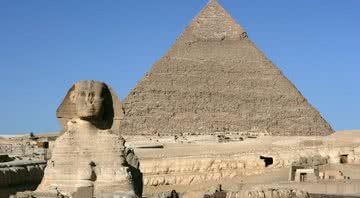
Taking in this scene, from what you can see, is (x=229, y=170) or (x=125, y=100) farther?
(x=125, y=100)

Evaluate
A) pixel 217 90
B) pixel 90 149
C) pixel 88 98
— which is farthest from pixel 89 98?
pixel 217 90

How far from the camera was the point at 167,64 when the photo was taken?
148 m

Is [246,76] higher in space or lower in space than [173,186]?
higher

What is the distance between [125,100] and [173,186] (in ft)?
434

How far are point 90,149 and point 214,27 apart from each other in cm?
14585

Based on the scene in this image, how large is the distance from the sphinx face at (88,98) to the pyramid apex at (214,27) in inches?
5667

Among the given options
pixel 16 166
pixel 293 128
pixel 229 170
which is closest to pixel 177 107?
pixel 293 128

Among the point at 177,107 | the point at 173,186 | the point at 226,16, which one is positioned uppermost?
the point at 226,16

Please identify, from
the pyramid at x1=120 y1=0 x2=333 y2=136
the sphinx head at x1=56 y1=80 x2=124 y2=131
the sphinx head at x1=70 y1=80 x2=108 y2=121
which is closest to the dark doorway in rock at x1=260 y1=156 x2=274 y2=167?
the sphinx head at x1=56 y1=80 x2=124 y2=131

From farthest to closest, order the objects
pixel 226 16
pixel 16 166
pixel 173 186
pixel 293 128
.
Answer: pixel 226 16 < pixel 293 128 < pixel 173 186 < pixel 16 166

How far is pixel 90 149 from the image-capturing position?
6434 mm

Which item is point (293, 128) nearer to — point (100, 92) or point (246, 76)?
point (246, 76)

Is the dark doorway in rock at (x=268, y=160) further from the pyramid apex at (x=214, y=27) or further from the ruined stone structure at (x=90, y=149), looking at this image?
the pyramid apex at (x=214, y=27)

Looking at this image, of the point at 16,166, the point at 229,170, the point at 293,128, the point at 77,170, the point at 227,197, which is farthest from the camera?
the point at 293,128
